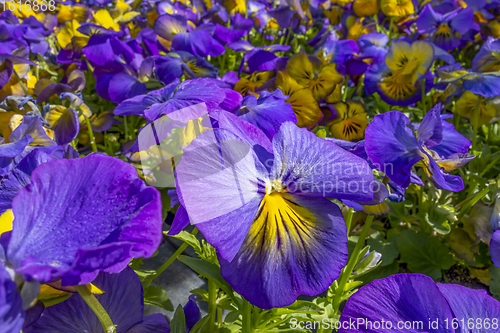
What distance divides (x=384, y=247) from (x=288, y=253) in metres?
A: 0.91

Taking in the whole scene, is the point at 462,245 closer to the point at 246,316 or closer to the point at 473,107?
the point at 473,107

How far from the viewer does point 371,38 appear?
156 cm

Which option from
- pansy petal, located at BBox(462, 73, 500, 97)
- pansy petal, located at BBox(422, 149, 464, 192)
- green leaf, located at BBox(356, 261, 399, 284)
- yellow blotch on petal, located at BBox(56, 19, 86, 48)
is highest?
pansy petal, located at BBox(422, 149, 464, 192)

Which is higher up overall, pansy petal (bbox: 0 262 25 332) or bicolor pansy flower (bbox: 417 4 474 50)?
pansy petal (bbox: 0 262 25 332)

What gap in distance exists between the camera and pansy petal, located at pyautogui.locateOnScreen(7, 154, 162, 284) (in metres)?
0.26

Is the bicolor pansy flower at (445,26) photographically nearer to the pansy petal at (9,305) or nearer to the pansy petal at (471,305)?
the pansy petal at (471,305)

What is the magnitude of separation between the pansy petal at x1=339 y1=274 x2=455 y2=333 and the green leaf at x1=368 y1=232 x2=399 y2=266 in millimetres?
816

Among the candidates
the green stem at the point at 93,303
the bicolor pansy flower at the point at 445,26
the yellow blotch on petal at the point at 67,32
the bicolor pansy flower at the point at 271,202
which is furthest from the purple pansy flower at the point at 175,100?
the bicolor pansy flower at the point at 445,26

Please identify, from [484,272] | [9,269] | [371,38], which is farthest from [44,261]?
[371,38]

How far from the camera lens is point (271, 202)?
40 centimetres

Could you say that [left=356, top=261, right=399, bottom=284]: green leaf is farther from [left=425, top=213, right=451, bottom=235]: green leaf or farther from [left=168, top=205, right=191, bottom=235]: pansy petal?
[left=168, top=205, right=191, bottom=235]: pansy petal

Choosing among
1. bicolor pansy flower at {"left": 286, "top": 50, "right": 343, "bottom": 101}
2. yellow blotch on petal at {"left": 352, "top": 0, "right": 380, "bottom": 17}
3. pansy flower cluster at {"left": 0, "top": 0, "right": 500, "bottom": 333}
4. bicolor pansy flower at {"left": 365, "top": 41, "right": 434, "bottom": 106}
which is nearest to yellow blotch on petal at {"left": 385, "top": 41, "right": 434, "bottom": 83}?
bicolor pansy flower at {"left": 365, "top": 41, "right": 434, "bottom": 106}

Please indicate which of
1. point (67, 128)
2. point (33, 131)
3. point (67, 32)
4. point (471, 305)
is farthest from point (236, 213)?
point (67, 32)

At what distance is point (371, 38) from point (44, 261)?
1582mm
